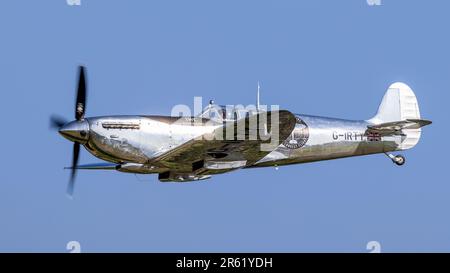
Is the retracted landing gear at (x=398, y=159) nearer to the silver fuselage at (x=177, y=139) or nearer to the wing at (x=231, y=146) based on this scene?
the silver fuselage at (x=177, y=139)

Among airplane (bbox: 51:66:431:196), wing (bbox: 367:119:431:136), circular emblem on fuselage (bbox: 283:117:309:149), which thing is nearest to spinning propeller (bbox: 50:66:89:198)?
airplane (bbox: 51:66:431:196)

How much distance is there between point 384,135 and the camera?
26969 millimetres

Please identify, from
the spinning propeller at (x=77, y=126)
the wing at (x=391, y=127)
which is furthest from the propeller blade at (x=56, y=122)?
the wing at (x=391, y=127)

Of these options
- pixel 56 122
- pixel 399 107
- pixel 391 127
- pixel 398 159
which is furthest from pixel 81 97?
pixel 399 107

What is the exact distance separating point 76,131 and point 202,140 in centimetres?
292

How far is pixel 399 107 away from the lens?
28406mm

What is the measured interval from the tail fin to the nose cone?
8.18 m

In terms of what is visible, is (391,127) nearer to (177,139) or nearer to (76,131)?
(177,139)

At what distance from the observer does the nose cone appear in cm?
2359

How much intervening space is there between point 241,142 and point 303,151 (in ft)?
9.41

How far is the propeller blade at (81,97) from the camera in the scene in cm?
2409

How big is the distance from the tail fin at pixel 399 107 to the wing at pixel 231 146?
483 centimetres

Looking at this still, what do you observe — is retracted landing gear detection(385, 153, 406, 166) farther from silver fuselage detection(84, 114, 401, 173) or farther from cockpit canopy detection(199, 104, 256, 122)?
cockpit canopy detection(199, 104, 256, 122)
